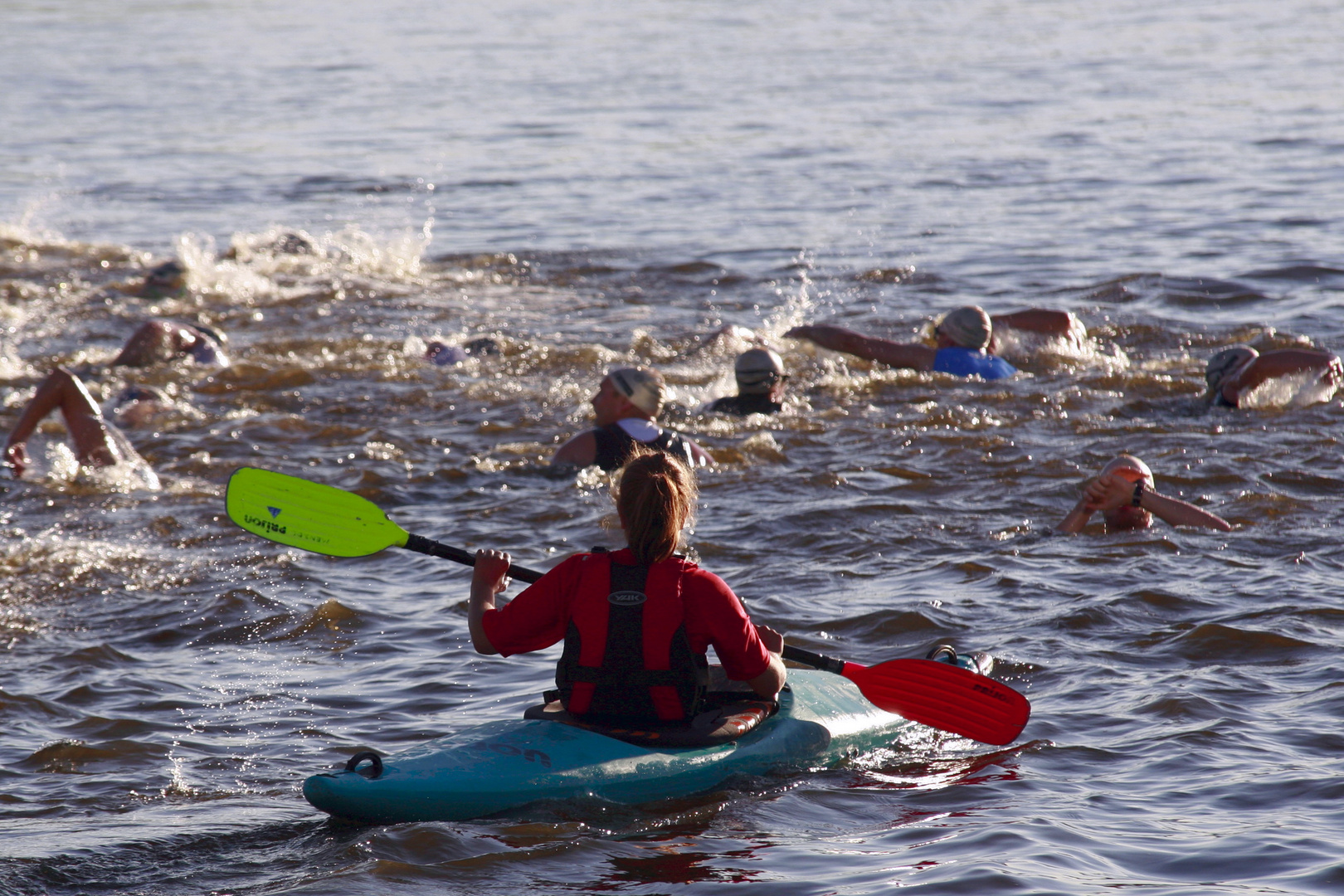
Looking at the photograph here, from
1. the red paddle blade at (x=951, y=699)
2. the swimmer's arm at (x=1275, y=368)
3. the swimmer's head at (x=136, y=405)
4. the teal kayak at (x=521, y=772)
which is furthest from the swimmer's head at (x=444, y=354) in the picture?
the teal kayak at (x=521, y=772)

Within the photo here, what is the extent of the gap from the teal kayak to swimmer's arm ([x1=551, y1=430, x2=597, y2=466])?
364 cm

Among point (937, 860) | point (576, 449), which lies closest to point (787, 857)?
point (937, 860)

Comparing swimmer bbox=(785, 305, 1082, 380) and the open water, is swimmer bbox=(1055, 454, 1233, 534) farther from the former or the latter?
swimmer bbox=(785, 305, 1082, 380)

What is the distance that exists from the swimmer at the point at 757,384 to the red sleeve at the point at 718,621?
5093 millimetres

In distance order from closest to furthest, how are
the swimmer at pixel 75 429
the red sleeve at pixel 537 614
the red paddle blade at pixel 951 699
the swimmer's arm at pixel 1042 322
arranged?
the red sleeve at pixel 537 614, the red paddle blade at pixel 951 699, the swimmer at pixel 75 429, the swimmer's arm at pixel 1042 322

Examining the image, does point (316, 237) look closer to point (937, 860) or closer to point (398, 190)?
point (398, 190)

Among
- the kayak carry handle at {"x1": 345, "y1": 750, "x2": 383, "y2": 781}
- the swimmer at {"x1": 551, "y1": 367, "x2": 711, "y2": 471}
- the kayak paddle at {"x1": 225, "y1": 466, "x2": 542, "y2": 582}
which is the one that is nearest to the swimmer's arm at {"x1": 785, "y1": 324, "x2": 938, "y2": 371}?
the swimmer at {"x1": 551, "y1": 367, "x2": 711, "y2": 471}

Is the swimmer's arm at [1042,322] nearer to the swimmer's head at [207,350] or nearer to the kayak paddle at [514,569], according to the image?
the swimmer's head at [207,350]

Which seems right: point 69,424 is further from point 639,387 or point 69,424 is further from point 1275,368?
point 1275,368

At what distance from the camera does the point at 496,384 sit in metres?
10.5

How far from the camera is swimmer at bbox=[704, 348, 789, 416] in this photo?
30.1ft

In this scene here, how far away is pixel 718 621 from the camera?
162 inches

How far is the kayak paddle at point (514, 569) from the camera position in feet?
15.5

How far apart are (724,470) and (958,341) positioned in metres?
2.53
